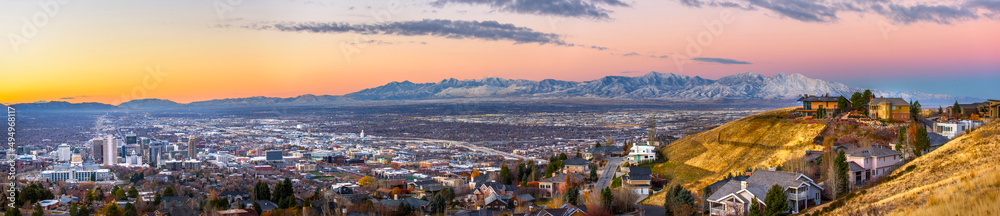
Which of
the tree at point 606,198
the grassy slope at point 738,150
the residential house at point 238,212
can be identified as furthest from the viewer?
the grassy slope at point 738,150

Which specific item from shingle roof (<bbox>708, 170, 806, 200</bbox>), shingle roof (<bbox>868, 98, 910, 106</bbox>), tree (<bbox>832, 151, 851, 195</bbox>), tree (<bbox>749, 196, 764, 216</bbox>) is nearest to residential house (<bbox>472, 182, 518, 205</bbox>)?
shingle roof (<bbox>708, 170, 806, 200</bbox>)

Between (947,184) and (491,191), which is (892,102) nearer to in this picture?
(947,184)

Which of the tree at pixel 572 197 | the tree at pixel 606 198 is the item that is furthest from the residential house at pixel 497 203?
the tree at pixel 606 198

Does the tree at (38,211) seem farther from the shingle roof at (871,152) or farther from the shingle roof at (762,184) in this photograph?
the shingle roof at (871,152)

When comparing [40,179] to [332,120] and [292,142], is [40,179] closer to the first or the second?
[292,142]

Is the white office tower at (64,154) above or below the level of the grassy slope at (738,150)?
below

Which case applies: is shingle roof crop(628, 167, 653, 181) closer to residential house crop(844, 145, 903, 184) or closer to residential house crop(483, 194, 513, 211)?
residential house crop(483, 194, 513, 211)

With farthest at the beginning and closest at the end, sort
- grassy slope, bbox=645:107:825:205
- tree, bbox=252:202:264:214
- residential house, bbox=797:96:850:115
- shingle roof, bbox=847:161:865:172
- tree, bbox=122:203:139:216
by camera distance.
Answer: residential house, bbox=797:96:850:115 < tree, bbox=122:203:139:216 < tree, bbox=252:202:264:214 < grassy slope, bbox=645:107:825:205 < shingle roof, bbox=847:161:865:172
